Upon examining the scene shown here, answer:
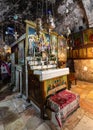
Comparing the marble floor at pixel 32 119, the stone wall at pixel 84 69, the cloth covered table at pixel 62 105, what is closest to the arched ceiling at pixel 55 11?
the stone wall at pixel 84 69

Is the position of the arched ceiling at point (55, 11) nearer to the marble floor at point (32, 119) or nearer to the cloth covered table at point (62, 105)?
the cloth covered table at point (62, 105)

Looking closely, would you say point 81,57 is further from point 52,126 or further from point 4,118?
point 4,118

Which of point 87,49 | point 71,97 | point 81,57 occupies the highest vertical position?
point 87,49

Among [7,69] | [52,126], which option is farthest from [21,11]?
[52,126]

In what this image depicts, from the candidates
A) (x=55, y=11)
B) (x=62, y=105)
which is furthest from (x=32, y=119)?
(x=55, y=11)

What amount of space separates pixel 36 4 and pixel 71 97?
24.3 feet

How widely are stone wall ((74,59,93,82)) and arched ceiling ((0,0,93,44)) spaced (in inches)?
105

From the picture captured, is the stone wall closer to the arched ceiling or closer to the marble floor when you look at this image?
the arched ceiling

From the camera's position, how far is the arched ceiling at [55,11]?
6.68m

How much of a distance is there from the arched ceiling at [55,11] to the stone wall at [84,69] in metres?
2.67

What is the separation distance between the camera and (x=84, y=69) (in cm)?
707

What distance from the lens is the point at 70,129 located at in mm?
2203

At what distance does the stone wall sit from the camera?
671cm

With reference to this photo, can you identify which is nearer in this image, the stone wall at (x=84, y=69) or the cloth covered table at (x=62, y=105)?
the cloth covered table at (x=62, y=105)
